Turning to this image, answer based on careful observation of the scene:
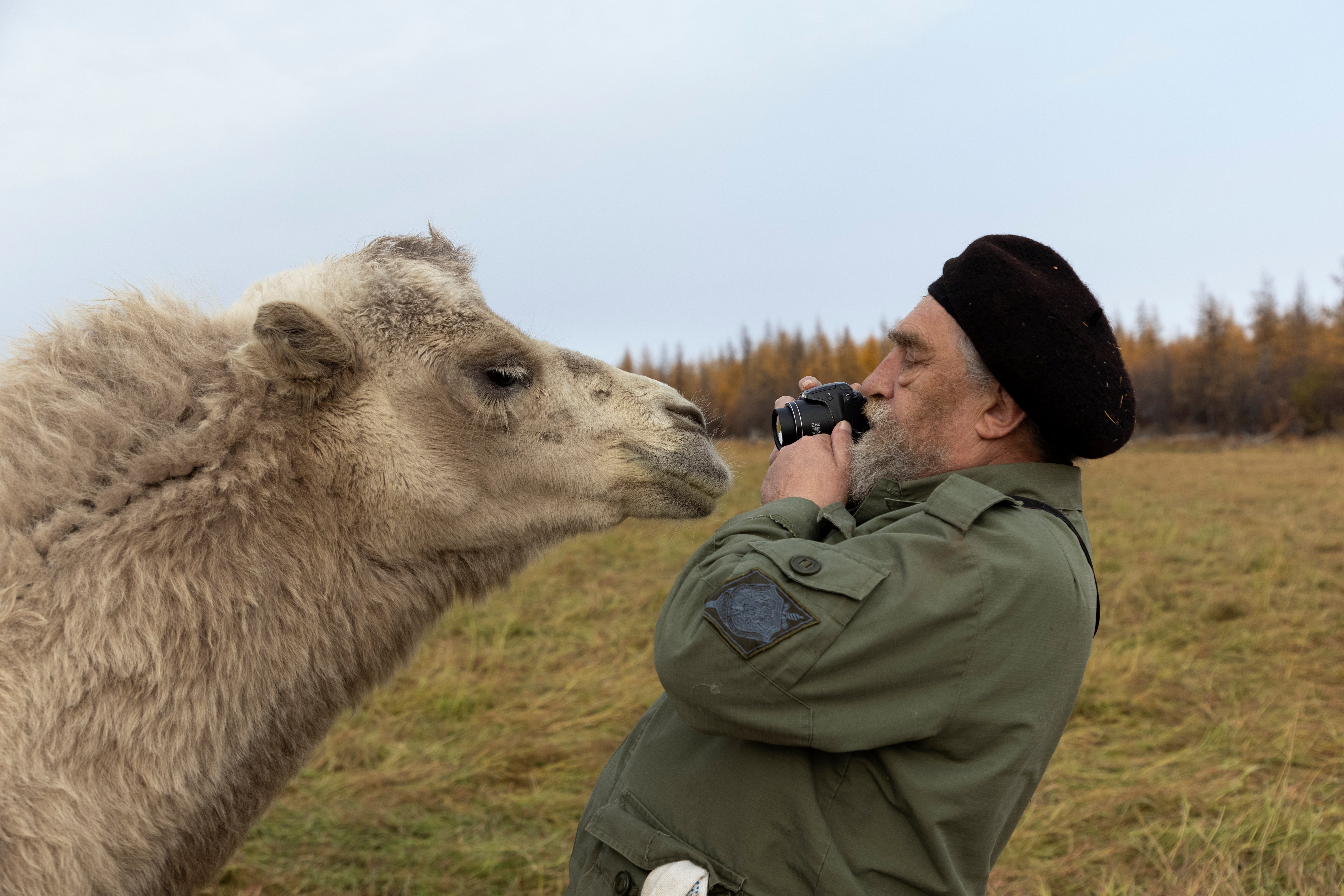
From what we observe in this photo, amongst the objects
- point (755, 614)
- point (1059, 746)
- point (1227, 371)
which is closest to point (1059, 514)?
point (755, 614)

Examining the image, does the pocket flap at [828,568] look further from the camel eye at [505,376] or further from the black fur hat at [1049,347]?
the camel eye at [505,376]

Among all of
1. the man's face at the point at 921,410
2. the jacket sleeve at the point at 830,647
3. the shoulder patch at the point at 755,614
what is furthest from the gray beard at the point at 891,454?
the shoulder patch at the point at 755,614

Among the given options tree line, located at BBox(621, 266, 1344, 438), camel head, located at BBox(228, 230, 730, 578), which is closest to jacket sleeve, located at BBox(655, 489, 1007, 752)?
camel head, located at BBox(228, 230, 730, 578)

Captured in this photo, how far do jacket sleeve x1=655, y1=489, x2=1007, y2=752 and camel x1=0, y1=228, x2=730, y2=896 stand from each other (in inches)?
35.8

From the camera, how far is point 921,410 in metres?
2.15

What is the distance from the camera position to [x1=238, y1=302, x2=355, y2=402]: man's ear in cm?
208

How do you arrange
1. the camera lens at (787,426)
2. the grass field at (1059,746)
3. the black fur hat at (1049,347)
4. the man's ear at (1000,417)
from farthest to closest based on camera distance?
the grass field at (1059,746) < the camera lens at (787,426) < the man's ear at (1000,417) < the black fur hat at (1049,347)

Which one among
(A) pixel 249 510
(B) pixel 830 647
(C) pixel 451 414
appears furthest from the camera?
(C) pixel 451 414

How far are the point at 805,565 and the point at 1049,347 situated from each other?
0.78 metres

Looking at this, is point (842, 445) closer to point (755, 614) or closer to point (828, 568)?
point (828, 568)

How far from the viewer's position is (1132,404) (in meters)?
2.00

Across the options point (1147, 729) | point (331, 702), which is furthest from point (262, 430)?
point (1147, 729)

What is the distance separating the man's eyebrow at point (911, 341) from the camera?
2.13 meters

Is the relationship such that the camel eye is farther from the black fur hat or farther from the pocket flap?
the black fur hat
